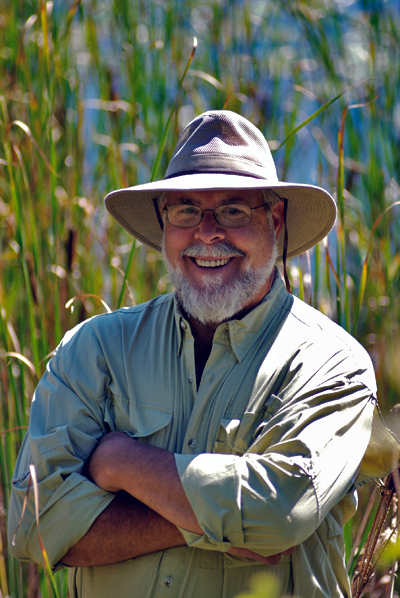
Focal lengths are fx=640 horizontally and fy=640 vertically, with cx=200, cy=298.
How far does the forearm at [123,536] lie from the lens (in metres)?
1.38

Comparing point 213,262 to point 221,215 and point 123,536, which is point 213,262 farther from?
point 123,536

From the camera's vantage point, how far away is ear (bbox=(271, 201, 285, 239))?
6.12 ft

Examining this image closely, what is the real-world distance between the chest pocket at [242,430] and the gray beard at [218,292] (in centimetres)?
30

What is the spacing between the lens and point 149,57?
3.03 metres

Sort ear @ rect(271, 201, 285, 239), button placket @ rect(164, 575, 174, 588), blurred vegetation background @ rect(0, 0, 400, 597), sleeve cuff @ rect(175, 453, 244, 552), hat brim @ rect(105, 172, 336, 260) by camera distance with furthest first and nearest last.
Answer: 1. blurred vegetation background @ rect(0, 0, 400, 597)
2. ear @ rect(271, 201, 285, 239)
3. hat brim @ rect(105, 172, 336, 260)
4. button placket @ rect(164, 575, 174, 588)
5. sleeve cuff @ rect(175, 453, 244, 552)

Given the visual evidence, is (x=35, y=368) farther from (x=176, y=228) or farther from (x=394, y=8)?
(x=394, y=8)

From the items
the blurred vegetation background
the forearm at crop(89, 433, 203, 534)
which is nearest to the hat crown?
the blurred vegetation background

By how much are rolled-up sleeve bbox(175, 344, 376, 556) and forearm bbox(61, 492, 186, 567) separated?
0.08m

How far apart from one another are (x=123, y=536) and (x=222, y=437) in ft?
1.02

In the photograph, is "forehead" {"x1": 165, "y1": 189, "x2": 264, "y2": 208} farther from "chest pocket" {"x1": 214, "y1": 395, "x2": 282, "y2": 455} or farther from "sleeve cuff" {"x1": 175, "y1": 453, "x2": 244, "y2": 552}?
"sleeve cuff" {"x1": 175, "y1": 453, "x2": 244, "y2": 552}

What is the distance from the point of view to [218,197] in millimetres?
1719

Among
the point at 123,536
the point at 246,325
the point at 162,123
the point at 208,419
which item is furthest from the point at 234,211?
the point at 162,123

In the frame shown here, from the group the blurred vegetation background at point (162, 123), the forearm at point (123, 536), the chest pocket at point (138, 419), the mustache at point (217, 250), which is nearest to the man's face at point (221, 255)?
the mustache at point (217, 250)

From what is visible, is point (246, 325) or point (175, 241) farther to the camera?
point (175, 241)
